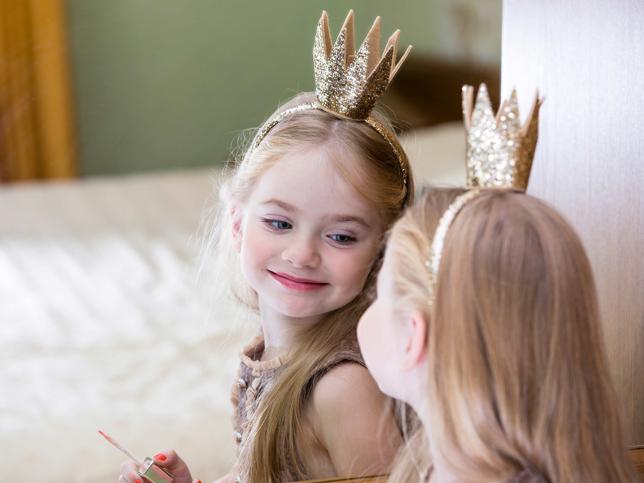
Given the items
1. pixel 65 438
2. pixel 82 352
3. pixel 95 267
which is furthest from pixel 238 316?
pixel 95 267

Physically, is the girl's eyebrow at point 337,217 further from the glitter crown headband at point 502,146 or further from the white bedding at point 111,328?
the white bedding at point 111,328

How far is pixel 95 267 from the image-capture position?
253cm

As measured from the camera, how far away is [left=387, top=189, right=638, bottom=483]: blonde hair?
701mm

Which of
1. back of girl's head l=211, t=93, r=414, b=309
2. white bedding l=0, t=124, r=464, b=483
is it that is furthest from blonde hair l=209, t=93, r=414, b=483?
white bedding l=0, t=124, r=464, b=483

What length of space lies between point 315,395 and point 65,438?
842 mm

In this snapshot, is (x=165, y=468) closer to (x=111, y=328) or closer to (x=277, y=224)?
(x=277, y=224)

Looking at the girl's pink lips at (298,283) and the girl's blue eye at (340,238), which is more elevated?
the girl's blue eye at (340,238)

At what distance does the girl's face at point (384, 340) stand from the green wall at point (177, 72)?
9.15 feet

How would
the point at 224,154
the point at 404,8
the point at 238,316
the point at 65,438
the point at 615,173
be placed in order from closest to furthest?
the point at 615,173, the point at 238,316, the point at 65,438, the point at 404,8, the point at 224,154

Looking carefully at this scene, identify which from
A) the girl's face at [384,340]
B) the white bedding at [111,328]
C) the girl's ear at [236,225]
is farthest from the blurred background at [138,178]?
the girl's face at [384,340]

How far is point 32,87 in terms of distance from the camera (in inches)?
139

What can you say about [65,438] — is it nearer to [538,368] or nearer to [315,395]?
[315,395]

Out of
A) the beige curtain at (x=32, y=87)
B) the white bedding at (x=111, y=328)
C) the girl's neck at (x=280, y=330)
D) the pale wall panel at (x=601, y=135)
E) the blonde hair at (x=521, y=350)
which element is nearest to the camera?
the blonde hair at (x=521, y=350)

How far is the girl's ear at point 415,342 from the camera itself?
2.43ft
